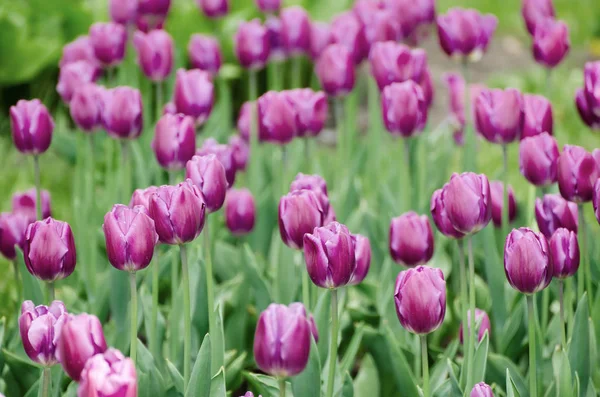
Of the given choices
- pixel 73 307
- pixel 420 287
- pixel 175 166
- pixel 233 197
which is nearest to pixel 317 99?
pixel 233 197

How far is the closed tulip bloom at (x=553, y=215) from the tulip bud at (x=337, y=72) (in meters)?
0.91

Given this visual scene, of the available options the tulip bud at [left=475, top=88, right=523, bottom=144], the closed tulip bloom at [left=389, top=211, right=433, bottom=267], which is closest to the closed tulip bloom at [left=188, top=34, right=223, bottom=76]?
the tulip bud at [left=475, top=88, right=523, bottom=144]

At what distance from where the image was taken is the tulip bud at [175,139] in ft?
6.63

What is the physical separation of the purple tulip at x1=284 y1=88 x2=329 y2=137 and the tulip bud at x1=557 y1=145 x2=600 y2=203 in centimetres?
71

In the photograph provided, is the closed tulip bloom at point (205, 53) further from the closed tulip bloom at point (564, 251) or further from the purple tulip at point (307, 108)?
the closed tulip bloom at point (564, 251)

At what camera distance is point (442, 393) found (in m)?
1.87

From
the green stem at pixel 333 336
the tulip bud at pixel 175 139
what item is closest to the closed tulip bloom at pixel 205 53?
the tulip bud at pixel 175 139

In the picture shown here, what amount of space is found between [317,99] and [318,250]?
3.07 ft

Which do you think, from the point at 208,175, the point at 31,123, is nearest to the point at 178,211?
the point at 208,175

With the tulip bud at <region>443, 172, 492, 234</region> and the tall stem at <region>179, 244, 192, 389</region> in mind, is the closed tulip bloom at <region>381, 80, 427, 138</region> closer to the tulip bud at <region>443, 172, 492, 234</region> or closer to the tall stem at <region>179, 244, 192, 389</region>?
the tulip bud at <region>443, 172, 492, 234</region>

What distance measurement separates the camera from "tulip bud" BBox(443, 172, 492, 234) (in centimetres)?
164

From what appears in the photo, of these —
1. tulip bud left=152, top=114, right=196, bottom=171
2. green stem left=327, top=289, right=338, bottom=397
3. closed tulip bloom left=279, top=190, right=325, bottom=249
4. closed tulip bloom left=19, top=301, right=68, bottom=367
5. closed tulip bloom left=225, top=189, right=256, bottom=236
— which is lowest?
green stem left=327, top=289, right=338, bottom=397

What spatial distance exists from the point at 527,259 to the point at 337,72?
1.21 m

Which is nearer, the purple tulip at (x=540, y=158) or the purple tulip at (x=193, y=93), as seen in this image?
the purple tulip at (x=540, y=158)
